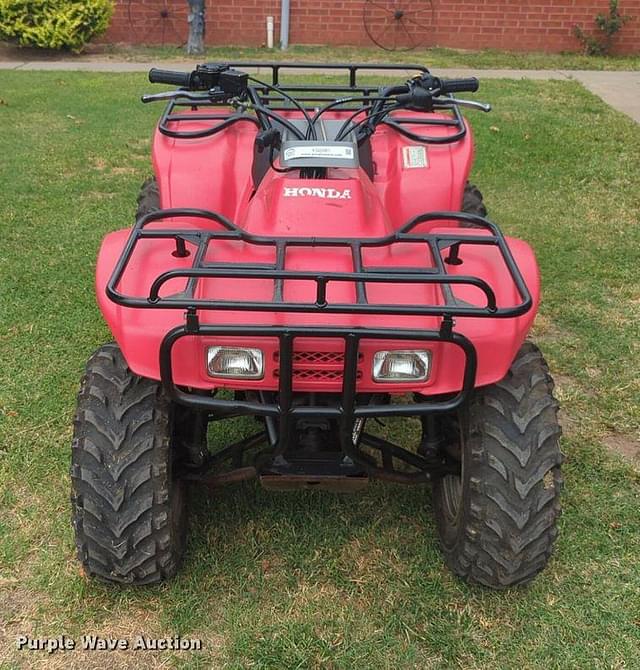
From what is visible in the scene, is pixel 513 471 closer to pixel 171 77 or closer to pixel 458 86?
Answer: pixel 458 86

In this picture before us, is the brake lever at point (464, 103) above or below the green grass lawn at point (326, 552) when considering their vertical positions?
above

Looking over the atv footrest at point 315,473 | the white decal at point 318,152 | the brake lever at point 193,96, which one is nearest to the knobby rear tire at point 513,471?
the atv footrest at point 315,473

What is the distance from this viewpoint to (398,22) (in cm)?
1288

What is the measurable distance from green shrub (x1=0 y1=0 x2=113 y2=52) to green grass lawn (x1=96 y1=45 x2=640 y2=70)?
0.58 metres

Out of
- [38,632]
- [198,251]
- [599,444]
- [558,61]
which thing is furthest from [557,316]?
[558,61]

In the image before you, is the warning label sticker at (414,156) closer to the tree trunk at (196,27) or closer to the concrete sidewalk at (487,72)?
the concrete sidewalk at (487,72)

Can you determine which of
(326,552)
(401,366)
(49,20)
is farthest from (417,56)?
(401,366)

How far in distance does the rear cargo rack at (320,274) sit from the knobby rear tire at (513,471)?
0.36m

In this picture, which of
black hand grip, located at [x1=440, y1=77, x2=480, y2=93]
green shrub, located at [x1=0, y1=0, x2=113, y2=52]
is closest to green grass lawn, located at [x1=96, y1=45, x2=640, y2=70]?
green shrub, located at [x1=0, y1=0, x2=113, y2=52]

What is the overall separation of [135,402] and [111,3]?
36.4 ft

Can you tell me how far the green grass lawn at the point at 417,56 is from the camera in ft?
38.7

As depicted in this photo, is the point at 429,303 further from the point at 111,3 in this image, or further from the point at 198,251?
the point at 111,3

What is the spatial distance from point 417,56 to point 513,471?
11355 mm

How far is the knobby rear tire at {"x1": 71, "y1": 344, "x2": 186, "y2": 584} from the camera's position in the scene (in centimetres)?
223
